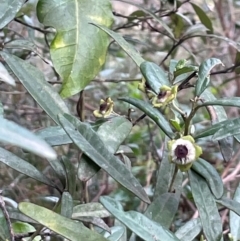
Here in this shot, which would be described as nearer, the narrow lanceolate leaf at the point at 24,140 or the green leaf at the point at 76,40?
the narrow lanceolate leaf at the point at 24,140

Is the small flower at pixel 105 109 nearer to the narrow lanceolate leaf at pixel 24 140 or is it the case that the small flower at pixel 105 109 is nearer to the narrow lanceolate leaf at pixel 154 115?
the narrow lanceolate leaf at pixel 154 115

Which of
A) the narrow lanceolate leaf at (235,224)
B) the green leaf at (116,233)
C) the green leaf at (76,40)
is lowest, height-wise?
the narrow lanceolate leaf at (235,224)

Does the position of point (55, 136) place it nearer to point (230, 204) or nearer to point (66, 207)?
point (66, 207)

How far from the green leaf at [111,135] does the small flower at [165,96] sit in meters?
0.05

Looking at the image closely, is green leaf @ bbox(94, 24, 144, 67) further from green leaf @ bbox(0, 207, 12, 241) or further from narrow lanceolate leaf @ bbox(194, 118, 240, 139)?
green leaf @ bbox(0, 207, 12, 241)

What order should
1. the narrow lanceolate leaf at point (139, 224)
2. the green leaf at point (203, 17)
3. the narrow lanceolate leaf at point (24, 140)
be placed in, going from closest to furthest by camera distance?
the narrow lanceolate leaf at point (24, 140) → the narrow lanceolate leaf at point (139, 224) → the green leaf at point (203, 17)

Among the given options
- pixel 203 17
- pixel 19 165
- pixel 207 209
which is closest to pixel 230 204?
pixel 207 209

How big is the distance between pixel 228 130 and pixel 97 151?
146 mm

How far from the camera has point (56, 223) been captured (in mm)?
458

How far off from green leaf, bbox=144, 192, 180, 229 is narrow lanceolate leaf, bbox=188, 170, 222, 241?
29 millimetres

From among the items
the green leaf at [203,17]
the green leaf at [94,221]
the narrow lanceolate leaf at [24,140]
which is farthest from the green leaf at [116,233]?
the green leaf at [203,17]

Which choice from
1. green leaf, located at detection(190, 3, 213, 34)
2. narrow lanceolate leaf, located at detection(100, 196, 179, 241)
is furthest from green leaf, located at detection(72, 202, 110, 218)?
green leaf, located at detection(190, 3, 213, 34)

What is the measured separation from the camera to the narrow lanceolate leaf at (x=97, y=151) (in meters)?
0.49

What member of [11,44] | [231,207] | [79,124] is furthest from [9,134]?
[11,44]
